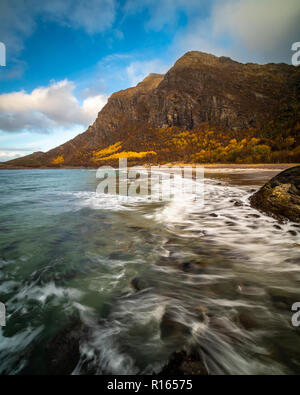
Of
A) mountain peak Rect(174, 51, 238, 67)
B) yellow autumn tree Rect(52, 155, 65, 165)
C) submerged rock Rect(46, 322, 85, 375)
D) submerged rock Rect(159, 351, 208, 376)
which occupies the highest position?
mountain peak Rect(174, 51, 238, 67)

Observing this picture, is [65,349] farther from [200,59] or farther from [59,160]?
[200,59]

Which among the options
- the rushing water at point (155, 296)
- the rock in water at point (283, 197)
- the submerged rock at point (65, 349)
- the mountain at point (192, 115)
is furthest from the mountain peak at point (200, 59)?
the submerged rock at point (65, 349)

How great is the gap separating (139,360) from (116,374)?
228mm

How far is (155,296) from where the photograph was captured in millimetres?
2594

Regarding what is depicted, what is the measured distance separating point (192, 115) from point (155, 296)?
496 ft

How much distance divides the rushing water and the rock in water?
53 centimetres

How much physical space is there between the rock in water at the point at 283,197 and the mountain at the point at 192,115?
6631cm

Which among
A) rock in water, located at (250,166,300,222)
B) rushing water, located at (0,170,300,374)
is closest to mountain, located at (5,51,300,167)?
rock in water, located at (250,166,300,222)

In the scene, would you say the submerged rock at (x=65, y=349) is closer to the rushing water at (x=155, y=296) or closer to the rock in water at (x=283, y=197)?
the rushing water at (x=155, y=296)

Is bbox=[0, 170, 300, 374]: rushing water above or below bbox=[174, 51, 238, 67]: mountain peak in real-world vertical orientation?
below

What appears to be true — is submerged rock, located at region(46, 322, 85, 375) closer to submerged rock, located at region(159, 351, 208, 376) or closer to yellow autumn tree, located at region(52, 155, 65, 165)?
submerged rock, located at region(159, 351, 208, 376)

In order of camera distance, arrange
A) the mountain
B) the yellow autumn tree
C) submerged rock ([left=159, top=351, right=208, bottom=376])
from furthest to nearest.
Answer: the yellow autumn tree → the mountain → submerged rock ([left=159, top=351, right=208, bottom=376])

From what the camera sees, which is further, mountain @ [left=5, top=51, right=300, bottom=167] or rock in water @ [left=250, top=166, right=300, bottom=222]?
mountain @ [left=5, top=51, right=300, bottom=167]

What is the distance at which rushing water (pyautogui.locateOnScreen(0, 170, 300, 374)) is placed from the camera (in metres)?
1.72
